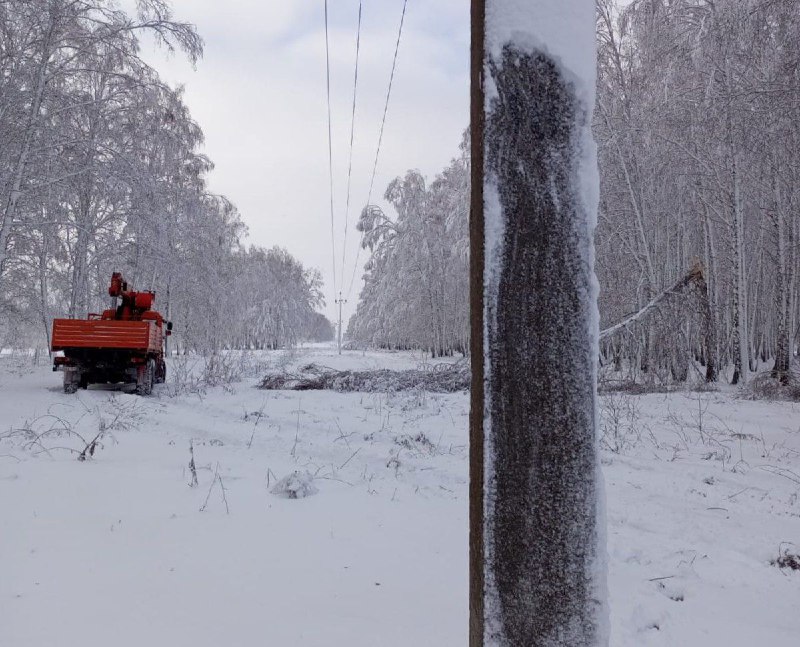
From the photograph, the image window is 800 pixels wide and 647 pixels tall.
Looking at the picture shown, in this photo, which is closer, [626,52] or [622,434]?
A: [622,434]

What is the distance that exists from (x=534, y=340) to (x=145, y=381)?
34.7 feet

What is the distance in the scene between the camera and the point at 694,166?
12.9 m

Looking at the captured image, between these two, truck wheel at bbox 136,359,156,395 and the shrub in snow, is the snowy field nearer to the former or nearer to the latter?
the shrub in snow

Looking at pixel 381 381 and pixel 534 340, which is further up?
pixel 534 340

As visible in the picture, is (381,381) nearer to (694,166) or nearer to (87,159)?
(87,159)

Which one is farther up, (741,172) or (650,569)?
(741,172)

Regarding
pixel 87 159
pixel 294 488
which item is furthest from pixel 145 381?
pixel 294 488

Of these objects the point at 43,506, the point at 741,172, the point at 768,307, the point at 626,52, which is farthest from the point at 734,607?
the point at 768,307

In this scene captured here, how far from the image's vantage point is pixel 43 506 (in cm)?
320

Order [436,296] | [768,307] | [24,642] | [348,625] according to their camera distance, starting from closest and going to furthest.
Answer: [24,642] → [348,625] → [768,307] → [436,296]

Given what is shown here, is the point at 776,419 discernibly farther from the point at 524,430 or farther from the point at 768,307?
the point at 768,307

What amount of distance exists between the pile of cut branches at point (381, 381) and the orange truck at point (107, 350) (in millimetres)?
2709

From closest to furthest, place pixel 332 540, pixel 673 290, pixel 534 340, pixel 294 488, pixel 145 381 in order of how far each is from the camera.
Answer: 1. pixel 534 340
2. pixel 332 540
3. pixel 294 488
4. pixel 673 290
5. pixel 145 381

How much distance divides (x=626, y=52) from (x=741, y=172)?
4013mm
